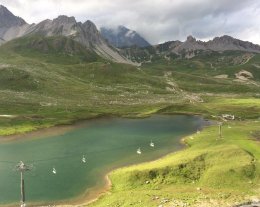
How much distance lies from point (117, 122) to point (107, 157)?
2726 inches

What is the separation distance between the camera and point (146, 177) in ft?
269

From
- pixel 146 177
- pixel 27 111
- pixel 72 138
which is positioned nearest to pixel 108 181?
pixel 146 177

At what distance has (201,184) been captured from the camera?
3076 inches

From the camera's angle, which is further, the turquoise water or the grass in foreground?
the turquoise water

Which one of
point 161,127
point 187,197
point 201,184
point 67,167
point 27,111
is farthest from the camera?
point 27,111

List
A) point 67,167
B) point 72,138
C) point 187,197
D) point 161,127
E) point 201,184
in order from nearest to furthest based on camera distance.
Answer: point 187,197, point 201,184, point 67,167, point 72,138, point 161,127

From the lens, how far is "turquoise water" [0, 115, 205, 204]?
8350 cm

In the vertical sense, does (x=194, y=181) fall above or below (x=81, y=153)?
below

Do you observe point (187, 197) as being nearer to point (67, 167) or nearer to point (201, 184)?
point (201, 184)

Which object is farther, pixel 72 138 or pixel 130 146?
pixel 72 138

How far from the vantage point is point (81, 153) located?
11412 cm

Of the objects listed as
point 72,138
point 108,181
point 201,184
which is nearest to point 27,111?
point 72,138

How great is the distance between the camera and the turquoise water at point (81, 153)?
83.5 metres

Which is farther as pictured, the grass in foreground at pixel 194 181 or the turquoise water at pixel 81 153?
the turquoise water at pixel 81 153
